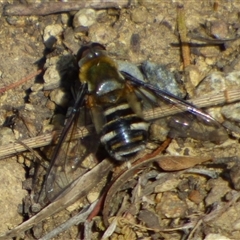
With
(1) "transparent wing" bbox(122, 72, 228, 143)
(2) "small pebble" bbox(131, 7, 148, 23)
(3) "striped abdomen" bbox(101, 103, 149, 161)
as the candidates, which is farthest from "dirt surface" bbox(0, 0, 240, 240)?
(3) "striped abdomen" bbox(101, 103, 149, 161)

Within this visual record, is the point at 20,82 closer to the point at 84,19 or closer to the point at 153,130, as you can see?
the point at 84,19

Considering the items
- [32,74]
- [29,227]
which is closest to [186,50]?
[32,74]

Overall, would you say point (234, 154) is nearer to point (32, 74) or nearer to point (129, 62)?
point (129, 62)

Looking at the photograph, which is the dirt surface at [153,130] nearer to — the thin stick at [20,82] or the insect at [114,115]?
the thin stick at [20,82]

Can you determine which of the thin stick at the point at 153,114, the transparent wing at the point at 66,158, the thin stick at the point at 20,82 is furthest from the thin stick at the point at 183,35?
the thin stick at the point at 20,82

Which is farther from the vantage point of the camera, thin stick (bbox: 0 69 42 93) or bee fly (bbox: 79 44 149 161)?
thin stick (bbox: 0 69 42 93)

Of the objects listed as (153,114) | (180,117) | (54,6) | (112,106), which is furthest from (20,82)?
(180,117)

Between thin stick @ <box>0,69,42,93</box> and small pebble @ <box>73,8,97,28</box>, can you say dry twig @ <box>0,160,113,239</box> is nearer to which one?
thin stick @ <box>0,69,42,93</box>
